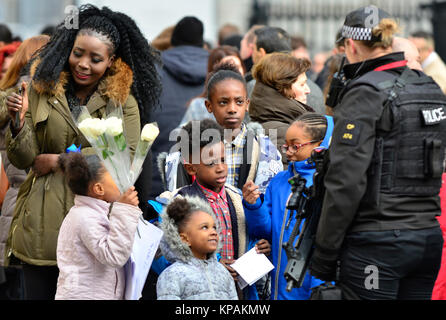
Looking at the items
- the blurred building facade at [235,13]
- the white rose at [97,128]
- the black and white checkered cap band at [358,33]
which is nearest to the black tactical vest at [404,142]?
the black and white checkered cap band at [358,33]

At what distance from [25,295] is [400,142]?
2142 mm

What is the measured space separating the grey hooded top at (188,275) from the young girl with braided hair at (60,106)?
0.70m

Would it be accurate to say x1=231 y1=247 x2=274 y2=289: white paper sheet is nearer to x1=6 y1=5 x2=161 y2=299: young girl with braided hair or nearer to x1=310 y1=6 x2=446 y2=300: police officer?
x1=310 y1=6 x2=446 y2=300: police officer

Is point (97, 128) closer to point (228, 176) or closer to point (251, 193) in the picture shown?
point (251, 193)

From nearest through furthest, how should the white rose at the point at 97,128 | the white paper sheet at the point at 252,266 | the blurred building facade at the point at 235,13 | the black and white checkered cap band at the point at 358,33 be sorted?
the white rose at the point at 97,128 < the black and white checkered cap band at the point at 358,33 < the white paper sheet at the point at 252,266 < the blurred building facade at the point at 235,13

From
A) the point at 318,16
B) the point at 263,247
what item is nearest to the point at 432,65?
the point at 263,247

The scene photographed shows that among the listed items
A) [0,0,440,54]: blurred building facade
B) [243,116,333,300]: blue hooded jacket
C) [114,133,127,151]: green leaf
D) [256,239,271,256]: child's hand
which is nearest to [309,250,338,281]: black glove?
[243,116,333,300]: blue hooded jacket

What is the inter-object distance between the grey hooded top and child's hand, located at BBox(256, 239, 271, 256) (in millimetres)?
346

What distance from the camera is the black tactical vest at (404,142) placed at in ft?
14.7

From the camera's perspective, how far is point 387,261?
4477 millimetres

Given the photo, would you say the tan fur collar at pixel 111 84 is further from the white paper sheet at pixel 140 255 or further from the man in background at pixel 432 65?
the man in background at pixel 432 65

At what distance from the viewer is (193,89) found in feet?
26.9
